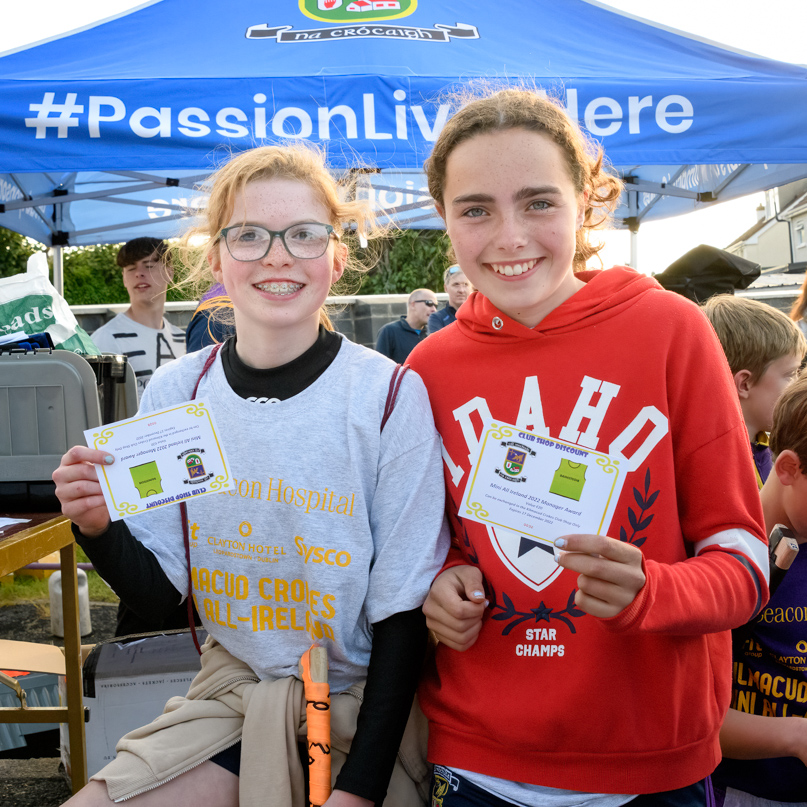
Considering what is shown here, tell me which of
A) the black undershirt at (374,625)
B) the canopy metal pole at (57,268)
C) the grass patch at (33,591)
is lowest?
the grass patch at (33,591)

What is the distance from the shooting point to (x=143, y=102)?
10.1ft

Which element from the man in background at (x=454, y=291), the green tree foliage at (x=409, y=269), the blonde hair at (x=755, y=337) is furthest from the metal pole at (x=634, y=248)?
the green tree foliage at (x=409, y=269)

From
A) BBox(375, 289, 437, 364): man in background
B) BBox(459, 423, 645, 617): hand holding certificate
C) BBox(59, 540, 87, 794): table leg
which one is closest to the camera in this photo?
BBox(459, 423, 645, 617): hand holding certificate

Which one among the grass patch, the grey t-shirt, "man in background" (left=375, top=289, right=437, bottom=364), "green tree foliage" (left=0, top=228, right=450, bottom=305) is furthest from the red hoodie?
"green tree foliage" (left=0, top=228, right=450, bottom=305)

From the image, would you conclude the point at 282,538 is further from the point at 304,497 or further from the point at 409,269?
the point at 409,269

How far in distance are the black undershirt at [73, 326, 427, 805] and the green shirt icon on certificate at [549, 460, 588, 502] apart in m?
0.34

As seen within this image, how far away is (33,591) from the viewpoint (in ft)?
15.3

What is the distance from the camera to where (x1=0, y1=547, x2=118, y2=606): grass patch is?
4504 mm

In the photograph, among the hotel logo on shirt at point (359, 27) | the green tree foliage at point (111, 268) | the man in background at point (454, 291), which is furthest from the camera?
the green tree foliage at point (111, 268)

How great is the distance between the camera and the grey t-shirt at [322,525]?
48.1 inches

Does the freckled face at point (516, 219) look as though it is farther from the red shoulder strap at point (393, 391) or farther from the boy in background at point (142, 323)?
the boy in background at point (142, 323)

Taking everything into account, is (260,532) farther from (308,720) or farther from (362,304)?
(362,304)

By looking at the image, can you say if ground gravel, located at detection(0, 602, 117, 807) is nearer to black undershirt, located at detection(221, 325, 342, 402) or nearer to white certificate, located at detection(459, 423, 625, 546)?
black undershirt, located at detection(221, 325, 342, 402)

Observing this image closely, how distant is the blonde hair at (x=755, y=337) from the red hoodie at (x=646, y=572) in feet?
3.54
